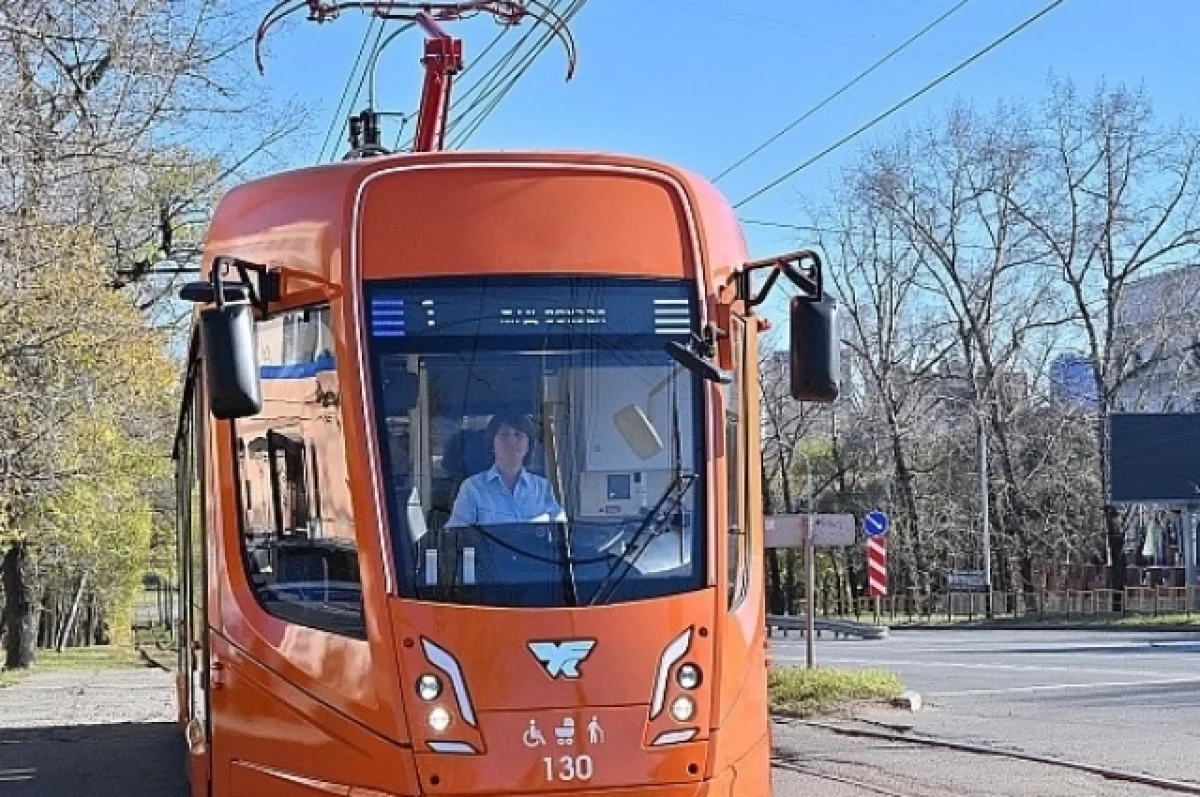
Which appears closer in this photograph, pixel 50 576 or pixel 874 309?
pixel 50 576

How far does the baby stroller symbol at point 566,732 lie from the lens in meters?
7.04

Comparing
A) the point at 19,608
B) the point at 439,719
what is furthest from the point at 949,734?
the point at 19,608

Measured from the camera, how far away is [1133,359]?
58750mm

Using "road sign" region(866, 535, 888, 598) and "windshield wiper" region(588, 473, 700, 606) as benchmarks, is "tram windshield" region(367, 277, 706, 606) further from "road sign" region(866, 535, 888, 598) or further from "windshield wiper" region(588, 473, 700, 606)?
"road sign" region(866, 535, 888, 598)

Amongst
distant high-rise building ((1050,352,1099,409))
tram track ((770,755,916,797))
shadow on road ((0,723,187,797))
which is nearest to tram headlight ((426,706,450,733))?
tram track ((770,755,916,797))

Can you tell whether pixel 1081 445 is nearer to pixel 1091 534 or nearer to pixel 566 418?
pixel 1091 534

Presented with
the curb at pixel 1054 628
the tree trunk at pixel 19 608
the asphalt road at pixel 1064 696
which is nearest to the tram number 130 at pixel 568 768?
the asphalt road at pixel 1064 696

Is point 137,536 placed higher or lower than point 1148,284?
lower

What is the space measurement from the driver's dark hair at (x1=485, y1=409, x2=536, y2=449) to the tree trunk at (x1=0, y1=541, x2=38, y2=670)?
3529 cm

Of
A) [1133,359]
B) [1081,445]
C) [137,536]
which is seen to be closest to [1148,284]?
[1133,359]

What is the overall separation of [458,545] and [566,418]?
74cm

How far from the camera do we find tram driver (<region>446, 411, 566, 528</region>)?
744 centimetres

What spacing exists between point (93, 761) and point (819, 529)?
28.0ft

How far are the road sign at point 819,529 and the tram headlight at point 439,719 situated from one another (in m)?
13.2
